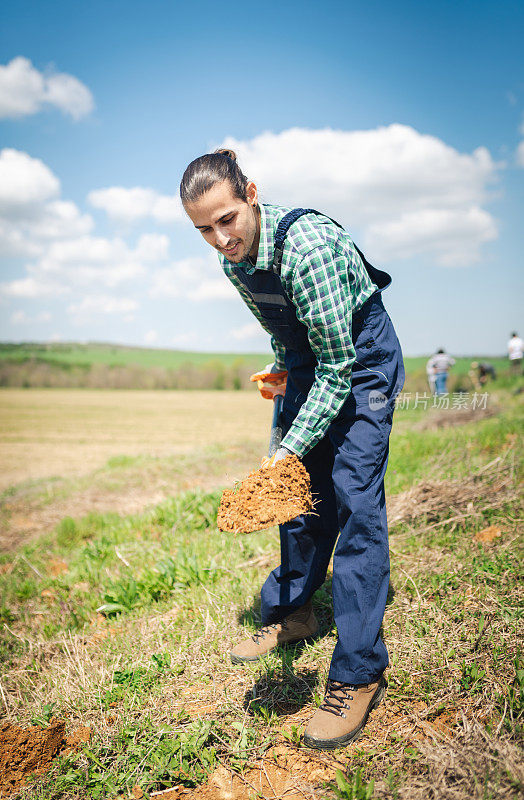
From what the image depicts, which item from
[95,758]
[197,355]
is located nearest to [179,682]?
[95,758]

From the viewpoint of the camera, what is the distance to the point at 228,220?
176 centimetres

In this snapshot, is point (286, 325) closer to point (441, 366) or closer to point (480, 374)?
point (441, 366)

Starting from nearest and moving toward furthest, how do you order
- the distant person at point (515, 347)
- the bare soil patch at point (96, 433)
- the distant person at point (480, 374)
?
the bare soil patch at point (96, 433), the distant person at point (515, 347), the distant person at point (480, 374)

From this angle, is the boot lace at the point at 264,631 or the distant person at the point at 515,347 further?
the distant person at the point at 515,347

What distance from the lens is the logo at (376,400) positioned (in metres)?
1.86

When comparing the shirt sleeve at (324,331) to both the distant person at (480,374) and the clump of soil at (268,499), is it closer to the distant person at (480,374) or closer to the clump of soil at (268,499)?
the clump of soil at (268,499)

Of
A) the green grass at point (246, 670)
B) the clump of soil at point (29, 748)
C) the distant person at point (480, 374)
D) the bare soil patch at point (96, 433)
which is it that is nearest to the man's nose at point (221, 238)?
the green grass at point (246, 670)

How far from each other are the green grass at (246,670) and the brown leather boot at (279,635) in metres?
0.06

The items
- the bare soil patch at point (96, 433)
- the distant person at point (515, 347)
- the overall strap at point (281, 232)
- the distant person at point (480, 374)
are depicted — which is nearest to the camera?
the overall strap at point (281, 232)

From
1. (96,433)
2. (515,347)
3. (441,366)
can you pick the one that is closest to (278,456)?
(441,366)

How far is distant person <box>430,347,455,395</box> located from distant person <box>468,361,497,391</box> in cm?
296

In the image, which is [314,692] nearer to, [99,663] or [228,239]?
[99,663]

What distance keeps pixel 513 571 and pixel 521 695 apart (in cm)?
90

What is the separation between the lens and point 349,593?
181 cm
